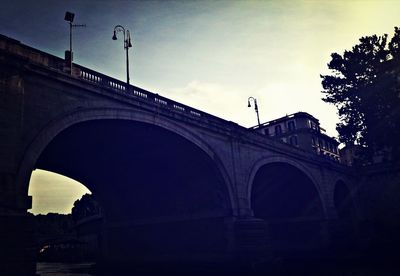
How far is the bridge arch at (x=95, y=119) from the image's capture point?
526 inches

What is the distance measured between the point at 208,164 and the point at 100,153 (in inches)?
306

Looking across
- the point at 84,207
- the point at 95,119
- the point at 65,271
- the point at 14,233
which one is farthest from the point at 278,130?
the point at 14,233

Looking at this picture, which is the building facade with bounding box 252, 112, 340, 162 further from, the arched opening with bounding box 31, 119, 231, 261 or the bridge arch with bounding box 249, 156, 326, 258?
the arched opening with bounding box 31, 119, 231, 261

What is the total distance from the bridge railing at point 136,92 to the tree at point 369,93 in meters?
12.4

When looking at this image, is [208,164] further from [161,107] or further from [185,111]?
[161,107]

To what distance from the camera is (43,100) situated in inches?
587

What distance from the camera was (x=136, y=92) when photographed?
64.3 ft

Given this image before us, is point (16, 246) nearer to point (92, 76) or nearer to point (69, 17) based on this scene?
point (92, 76)

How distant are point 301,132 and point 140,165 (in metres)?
39.4

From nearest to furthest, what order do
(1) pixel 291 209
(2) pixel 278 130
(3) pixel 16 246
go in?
1. (3) pixel 16 246
2. (1) pixel 291 209
3. (2) pixel 278 130

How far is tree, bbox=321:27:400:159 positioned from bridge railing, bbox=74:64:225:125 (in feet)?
40.6

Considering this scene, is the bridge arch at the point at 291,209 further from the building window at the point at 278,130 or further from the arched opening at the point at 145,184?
the building window at the point at 278,130

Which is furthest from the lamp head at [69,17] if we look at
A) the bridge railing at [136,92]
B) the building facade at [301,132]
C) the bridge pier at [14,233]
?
the building facade at [301,132]

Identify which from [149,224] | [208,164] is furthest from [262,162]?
[149,224]
